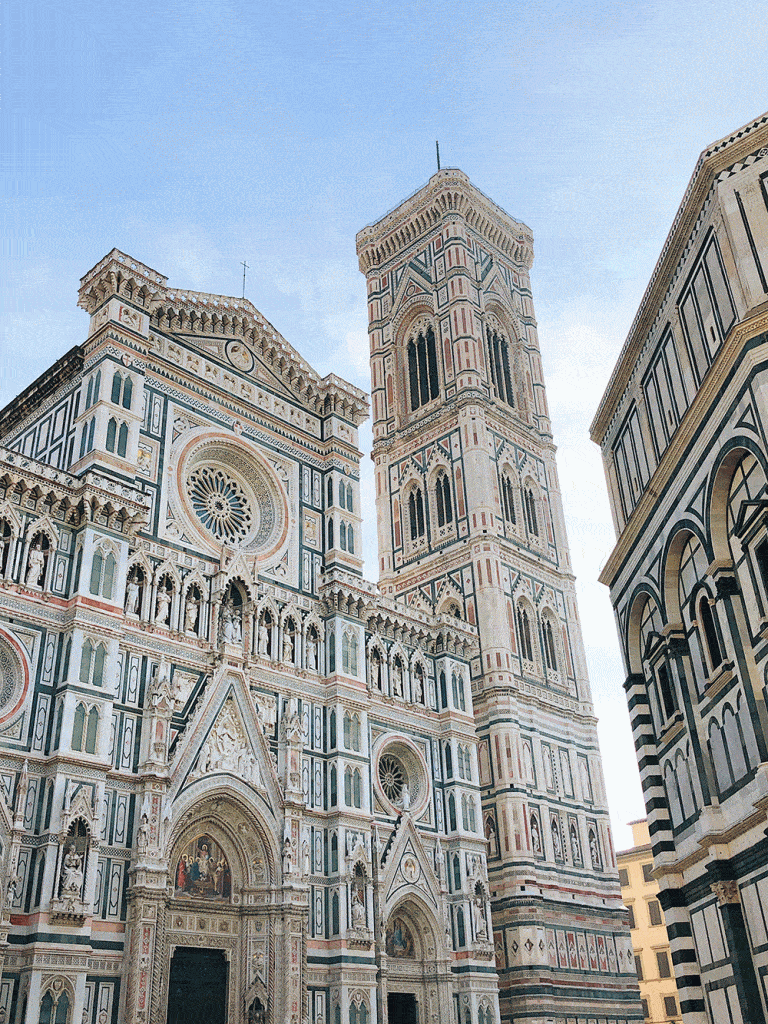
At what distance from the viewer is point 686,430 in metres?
17.0

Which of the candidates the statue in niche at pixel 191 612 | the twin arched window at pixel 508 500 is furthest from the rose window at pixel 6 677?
the twin arched window at pixel 508 500

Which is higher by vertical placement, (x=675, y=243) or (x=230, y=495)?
(x=230, y=495)

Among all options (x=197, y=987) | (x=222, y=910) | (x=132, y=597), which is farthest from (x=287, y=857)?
(x=132, y=597)

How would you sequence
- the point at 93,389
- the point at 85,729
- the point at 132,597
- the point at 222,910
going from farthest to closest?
1. the point at 93,389
2. the point at 132,597
3. the point at 222,910
4. the point at 85,729

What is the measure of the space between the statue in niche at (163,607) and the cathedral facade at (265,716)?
6 centimetres

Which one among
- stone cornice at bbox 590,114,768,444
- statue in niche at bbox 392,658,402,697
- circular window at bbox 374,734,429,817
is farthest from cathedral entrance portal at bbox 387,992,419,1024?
stone cornice at bbox 590,114,768,444

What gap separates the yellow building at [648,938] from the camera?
53.3 m

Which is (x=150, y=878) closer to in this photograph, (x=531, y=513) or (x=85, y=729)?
(x=85, y=729)

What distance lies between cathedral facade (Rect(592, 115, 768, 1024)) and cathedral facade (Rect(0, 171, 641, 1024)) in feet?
37.3

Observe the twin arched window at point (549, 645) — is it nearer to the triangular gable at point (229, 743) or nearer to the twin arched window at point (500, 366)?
the twin arched window at point (500, 366)

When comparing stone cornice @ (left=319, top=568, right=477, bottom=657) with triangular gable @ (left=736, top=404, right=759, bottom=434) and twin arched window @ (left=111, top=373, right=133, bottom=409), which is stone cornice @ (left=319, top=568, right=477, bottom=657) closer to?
twin arched window @ (left=111, top=373, right=133, bottom=409)

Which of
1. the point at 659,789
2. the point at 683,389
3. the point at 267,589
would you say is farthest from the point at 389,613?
the point at 683,389

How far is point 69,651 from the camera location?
2366 cm

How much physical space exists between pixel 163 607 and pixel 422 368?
79.9 ft
